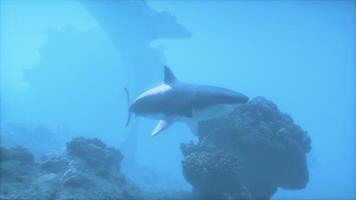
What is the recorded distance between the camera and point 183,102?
7004 mm

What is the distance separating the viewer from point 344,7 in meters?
38.3

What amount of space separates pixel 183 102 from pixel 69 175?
407cm

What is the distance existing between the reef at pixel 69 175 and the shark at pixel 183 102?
249 cm

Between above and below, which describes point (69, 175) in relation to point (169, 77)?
below

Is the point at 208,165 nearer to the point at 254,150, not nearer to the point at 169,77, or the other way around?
the point at 254,150

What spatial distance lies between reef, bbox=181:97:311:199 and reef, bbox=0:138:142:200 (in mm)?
2656

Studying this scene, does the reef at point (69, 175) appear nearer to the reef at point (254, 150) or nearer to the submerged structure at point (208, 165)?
the submerged structure at point (208, 165)

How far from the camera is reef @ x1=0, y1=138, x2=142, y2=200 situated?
7770mm

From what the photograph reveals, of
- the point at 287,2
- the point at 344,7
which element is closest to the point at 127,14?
the point at 287,2

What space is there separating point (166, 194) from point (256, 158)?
147 inches

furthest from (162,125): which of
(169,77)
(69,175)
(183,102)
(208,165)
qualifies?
(208,165)

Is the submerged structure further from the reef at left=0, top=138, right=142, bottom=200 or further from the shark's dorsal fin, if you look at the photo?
the shark's dorsal fin

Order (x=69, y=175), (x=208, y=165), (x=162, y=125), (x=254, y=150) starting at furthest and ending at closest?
(x=254, y=150) < (x=208, y=165) < (x=69, y=175) < (x=162, y=125)

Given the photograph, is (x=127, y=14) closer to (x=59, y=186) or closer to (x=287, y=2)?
(x=287, y=2)
